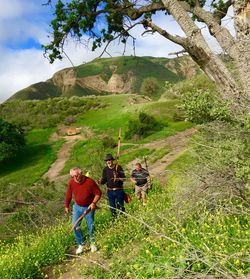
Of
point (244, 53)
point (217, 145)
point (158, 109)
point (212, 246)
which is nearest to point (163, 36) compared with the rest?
point (244, 53)

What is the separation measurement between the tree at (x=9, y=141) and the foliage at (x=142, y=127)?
10533mm

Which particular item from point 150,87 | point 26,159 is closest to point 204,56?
point 26,159

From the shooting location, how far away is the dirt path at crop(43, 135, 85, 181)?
29.6 meters

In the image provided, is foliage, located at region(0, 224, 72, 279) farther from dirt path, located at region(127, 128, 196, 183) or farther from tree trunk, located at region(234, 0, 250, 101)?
dirt path, located at region(127, 128, 196, 183)

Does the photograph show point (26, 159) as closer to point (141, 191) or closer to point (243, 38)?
point (141, 191)

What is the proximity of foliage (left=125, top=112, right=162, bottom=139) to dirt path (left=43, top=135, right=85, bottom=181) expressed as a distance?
586cm

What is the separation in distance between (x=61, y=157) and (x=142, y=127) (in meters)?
7.58

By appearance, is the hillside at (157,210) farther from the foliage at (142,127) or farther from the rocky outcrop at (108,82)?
the rocky outcrop at (108,82)

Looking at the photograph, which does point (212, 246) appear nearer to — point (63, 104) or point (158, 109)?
point (158, 109)

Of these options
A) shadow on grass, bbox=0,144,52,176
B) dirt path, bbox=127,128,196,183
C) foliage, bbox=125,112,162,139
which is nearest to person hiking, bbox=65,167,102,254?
dirt path, bbox=127,128,196,183

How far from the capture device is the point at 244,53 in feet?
25.0

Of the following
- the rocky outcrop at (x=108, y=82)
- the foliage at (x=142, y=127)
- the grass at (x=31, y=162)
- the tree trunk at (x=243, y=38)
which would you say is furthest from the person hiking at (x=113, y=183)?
the rocky outcrop at (x=108, y=82)

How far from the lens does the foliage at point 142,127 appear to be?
3462cm

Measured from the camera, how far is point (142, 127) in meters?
34.7
